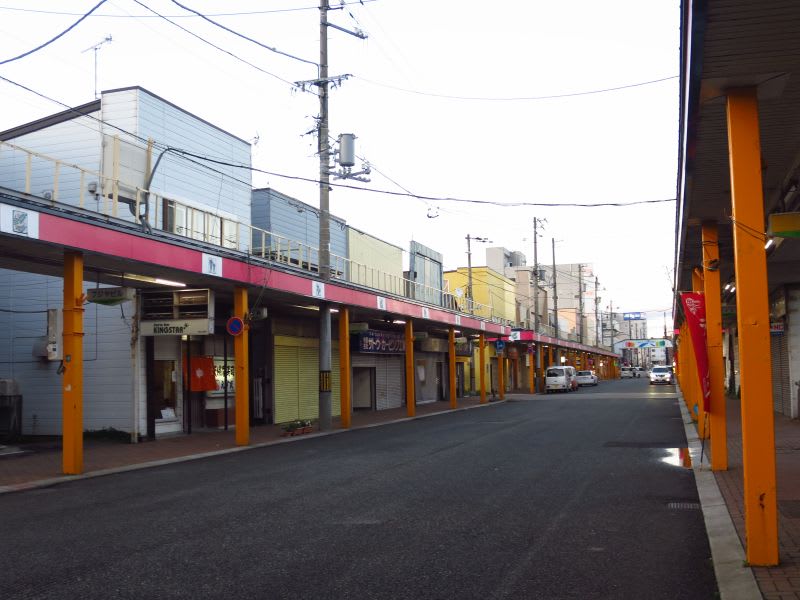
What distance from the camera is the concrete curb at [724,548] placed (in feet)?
17.6

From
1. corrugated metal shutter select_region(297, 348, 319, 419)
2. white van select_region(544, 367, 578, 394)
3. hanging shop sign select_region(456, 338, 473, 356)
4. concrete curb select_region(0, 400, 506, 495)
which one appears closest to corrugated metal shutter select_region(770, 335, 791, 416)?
concrete curb select_region(0, 400, 506, 495)

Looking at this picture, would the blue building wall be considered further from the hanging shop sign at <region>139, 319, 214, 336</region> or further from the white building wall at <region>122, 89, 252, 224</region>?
the hanging shop sign at <region>139, 319, 214, 336</region>

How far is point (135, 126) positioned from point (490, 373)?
38.6 meters

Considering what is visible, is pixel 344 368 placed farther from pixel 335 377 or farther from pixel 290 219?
pixel 290 219

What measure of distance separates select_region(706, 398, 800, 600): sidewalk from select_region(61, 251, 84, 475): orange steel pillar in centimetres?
1066

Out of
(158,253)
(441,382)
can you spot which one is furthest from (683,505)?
(441,382)

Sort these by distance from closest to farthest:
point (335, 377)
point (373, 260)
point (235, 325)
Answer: point (235, 325) → point (335, 377) → point (373, 260)

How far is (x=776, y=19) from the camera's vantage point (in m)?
5.30

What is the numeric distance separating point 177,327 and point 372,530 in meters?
11.9

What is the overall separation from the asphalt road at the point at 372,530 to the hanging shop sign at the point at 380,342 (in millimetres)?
17156

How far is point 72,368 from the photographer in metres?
13.0

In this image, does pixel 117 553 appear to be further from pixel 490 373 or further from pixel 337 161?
pixel 490 373

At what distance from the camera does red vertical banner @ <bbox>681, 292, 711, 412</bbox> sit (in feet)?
35.4

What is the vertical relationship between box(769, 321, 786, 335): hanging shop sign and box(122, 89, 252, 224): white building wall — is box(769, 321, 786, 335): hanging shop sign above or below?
below
